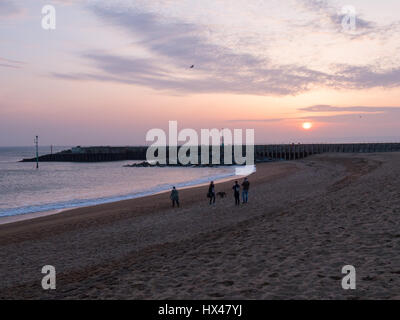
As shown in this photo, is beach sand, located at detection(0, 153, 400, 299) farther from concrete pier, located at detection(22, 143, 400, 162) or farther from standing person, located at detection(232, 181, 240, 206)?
concrete pier, located at detection(22, 143, 400, 162)

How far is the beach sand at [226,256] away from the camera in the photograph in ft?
22.2

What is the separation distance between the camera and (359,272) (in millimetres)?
6891

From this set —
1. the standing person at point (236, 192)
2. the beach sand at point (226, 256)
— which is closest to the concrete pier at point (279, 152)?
the standing person at point (236, 192)

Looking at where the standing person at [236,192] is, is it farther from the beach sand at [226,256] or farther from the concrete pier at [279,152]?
the concrete pier at [279,152]

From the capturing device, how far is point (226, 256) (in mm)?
8883

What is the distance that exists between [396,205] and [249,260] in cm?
666

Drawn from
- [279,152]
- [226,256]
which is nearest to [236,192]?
[226,256]

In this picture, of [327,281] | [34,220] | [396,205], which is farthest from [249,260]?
Answer: [34,220]

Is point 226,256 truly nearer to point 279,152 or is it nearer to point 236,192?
point 236,192

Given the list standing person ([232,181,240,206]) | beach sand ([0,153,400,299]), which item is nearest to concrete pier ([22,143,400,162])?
standing person ([232,181,240,206])

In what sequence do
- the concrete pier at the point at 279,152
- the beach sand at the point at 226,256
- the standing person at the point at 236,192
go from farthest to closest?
the concrete pier at the point at 279,152 < the standing person at the point at 236,192 < the beach sand at the point at 226,256
